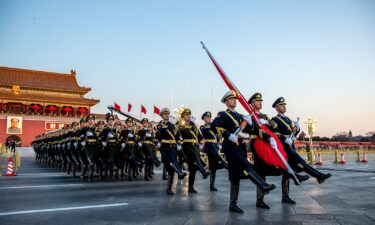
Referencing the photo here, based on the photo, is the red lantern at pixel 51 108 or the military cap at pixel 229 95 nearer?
the military cap at pixel 229 95

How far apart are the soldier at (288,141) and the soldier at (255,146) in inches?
8.4

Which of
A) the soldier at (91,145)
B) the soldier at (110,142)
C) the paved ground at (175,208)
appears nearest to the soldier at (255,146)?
the paved ground at (175,208)

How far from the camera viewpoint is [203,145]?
10.9 meters

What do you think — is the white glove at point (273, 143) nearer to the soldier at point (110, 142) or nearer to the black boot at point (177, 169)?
the black boot at point (177, 169)

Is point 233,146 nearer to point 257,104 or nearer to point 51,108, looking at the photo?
point 257,104

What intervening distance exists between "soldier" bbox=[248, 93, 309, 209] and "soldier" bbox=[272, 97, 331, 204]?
21 centimetres

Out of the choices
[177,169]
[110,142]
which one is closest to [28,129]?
[110,142]

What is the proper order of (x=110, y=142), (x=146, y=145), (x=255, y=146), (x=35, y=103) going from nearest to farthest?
(x=255, y=146) → (x=110, y=142) → (x=146, y=145) → (x=35, y=103)

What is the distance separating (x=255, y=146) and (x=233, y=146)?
610mm

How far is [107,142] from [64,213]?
5838mm

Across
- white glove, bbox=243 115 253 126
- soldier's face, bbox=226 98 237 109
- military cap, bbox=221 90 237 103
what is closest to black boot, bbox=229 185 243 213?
white glove, bbox=243 115 253 126

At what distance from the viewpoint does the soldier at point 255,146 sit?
6.11m

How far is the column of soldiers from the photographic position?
19.8ft

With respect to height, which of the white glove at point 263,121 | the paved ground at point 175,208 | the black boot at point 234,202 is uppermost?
the white glove at point 263,121
